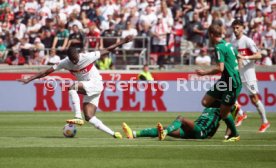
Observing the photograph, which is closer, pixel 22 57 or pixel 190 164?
pixel 190 164

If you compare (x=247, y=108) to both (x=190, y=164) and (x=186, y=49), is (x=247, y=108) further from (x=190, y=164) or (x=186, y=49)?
(x=190, y=164)

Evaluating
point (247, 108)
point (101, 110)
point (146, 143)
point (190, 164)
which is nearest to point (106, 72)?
point (101, 110)

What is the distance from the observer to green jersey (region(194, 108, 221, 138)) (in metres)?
16.4

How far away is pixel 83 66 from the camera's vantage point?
18234 millimetres

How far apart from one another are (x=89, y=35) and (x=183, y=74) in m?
4.12

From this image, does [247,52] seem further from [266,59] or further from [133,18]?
[133,18]

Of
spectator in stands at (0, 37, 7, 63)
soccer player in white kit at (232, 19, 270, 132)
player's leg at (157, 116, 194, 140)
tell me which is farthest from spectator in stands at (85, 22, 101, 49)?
player's leg at (157, 116, 194, 140)

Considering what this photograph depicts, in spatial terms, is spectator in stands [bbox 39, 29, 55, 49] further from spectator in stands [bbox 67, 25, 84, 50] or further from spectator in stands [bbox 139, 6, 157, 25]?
spectator in stands [bbox 139, 6, 157, 25]

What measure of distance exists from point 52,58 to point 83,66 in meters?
14.6

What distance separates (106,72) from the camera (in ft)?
105

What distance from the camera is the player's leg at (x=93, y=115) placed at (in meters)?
17.4

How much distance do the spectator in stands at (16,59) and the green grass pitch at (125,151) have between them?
1247 centimetres

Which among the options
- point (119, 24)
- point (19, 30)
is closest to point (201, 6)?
point (119, 24)

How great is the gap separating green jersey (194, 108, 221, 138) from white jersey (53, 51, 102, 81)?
9.95ft
